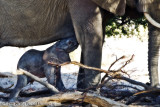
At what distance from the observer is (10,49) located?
9.70 m

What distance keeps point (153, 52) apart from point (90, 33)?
69cm

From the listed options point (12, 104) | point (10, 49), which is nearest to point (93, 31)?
point (12, 104)

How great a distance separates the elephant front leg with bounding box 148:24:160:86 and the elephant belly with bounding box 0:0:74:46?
37.7 inches

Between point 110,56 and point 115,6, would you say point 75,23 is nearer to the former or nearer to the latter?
point 115,6

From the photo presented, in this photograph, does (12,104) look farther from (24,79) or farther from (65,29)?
(65,29)

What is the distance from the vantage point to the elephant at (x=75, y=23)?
4.21 meters

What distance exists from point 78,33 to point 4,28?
967mm

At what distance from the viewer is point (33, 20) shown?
462 cm

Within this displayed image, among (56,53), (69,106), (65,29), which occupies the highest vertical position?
(65,29)

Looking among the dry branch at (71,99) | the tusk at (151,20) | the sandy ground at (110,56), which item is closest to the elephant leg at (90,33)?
the tusk at (151,20)

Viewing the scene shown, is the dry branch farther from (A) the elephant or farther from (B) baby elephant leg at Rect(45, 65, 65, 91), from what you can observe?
(B) baby elephant leg at Rect(45, 65, 65, 91)

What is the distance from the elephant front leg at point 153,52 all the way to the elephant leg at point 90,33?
1.77 feet

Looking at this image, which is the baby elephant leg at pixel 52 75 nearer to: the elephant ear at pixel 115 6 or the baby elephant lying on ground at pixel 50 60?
the baby elephant lying on ground at pixel 50 60

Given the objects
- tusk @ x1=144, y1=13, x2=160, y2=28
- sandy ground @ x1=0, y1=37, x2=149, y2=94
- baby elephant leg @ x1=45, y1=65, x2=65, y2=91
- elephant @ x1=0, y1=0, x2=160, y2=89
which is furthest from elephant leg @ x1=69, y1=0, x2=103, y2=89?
sandy ground @ x1=0, y1=37, x2=149, y2=94
